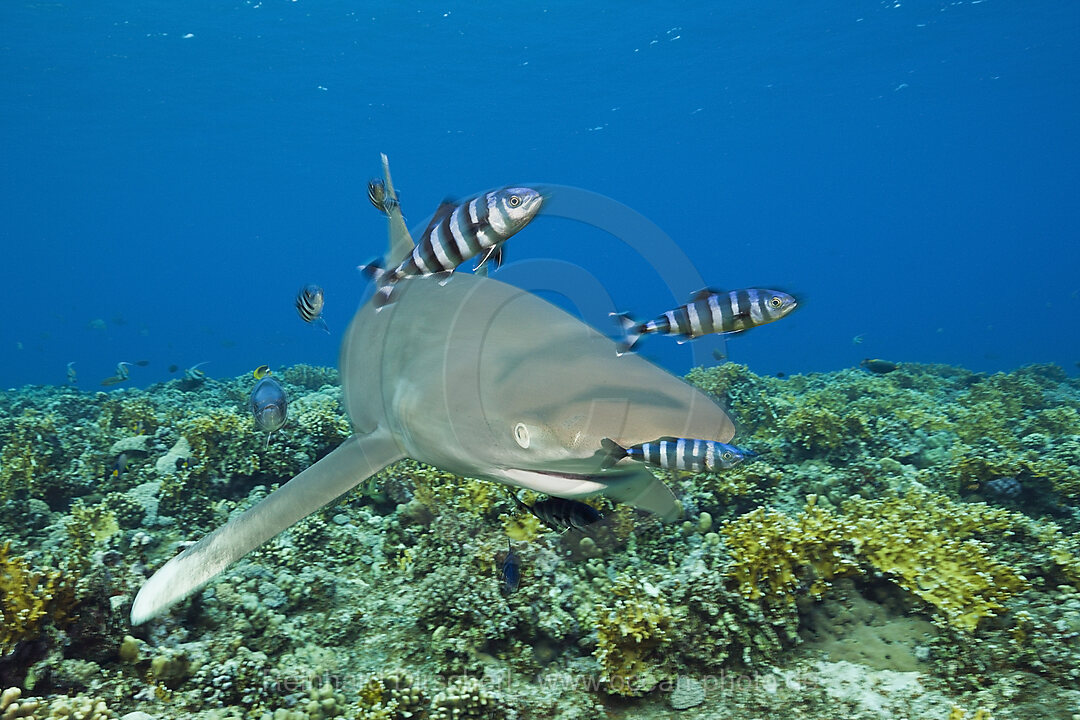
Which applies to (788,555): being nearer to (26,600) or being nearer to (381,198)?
(381,198)

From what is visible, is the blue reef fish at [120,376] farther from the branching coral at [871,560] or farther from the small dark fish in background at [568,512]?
the branching coral at [871,560]

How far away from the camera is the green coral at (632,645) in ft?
9.23

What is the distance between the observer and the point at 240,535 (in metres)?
2.25

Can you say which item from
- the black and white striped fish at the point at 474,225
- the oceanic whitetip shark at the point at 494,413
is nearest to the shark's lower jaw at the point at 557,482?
the oceanic whitetip shark at the point at 494,413

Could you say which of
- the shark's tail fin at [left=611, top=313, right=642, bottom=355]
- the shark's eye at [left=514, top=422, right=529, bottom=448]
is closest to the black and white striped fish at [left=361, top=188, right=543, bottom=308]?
the shark's tail fin at [left=611, top=313, right=642, bottom=355]

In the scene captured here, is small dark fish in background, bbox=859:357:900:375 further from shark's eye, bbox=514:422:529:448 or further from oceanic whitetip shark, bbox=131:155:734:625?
shark's eye, bbox=514:422:529:448

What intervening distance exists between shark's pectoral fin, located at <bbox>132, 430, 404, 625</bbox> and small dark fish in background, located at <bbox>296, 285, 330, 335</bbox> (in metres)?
3.59

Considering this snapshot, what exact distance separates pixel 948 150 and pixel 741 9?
72240mm

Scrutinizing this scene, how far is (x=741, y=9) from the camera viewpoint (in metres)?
39.5

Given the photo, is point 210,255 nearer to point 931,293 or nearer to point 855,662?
point 855,662

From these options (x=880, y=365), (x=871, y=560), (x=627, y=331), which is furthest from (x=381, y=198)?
(x=880, y=365)

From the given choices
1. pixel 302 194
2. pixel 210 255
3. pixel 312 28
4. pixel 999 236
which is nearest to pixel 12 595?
pixel 312 28

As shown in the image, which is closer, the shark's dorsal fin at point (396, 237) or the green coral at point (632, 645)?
the green coral at point (632, 645)

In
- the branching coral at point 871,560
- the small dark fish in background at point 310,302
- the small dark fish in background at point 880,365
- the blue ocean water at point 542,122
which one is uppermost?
the blue ocean water at point 542,122
